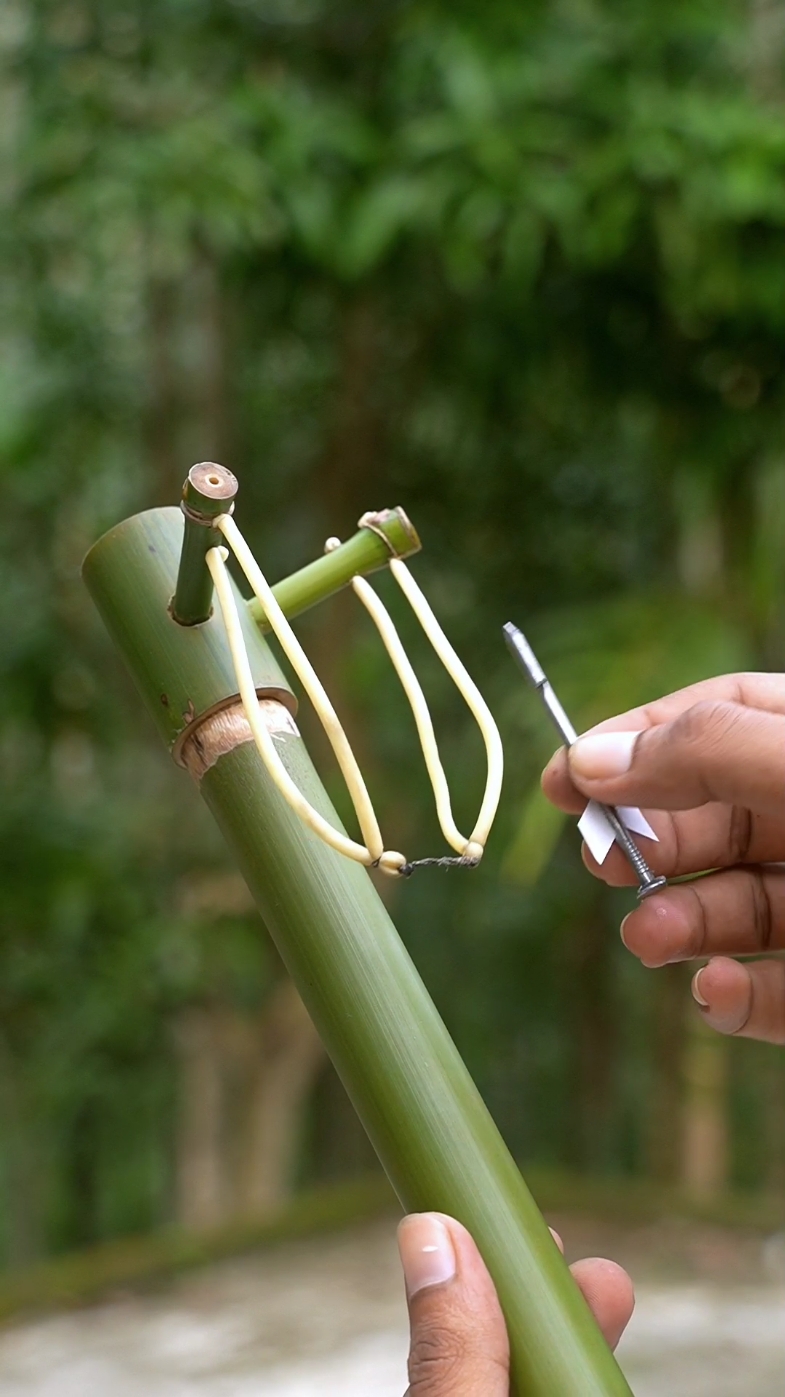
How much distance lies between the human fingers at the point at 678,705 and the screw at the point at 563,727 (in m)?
0.01

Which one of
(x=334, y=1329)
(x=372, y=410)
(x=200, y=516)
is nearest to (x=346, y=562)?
(x=200, y=516)

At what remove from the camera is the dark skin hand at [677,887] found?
0.30 m

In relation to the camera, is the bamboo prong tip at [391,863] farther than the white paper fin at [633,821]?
No

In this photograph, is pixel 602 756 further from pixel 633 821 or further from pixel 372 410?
pixel 372 410

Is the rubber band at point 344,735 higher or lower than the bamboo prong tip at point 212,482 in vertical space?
lower

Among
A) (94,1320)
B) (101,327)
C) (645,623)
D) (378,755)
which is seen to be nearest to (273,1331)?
(94,1320)

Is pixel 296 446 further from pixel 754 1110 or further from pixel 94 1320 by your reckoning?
pixel 754 1110

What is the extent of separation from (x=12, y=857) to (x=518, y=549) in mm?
677

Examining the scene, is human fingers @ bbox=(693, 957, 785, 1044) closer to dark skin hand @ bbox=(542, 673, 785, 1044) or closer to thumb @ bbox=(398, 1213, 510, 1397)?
dark skin hand @ bbox=(542, 673, 785, 1044)

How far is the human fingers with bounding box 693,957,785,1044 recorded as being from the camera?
0.41 meters

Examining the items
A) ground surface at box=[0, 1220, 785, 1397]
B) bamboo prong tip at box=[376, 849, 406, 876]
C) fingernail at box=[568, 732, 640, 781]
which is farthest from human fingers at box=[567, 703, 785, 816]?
ground surface at box=[0, 1220, 785, 1397]

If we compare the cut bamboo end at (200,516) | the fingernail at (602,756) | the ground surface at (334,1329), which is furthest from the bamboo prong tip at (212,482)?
the ground surface at (334,1329)

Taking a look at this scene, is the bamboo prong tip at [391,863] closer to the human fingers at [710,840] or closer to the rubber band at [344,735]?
the rubber band at [344,735]

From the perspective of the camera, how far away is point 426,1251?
30 centimetres
